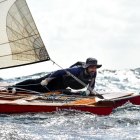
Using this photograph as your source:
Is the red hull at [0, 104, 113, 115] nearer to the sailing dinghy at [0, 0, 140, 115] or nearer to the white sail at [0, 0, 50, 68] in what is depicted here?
the sailing dinghy at [0, 0, 140, 115]

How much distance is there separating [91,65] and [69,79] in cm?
69

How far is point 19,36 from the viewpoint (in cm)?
806

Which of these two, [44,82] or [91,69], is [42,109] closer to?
[44,82]

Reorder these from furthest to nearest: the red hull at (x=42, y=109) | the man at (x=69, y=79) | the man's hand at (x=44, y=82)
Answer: the man's hand at (x=44, y=82) → the man at (x=69, y=79) → the red hull at (x=42, y=109)

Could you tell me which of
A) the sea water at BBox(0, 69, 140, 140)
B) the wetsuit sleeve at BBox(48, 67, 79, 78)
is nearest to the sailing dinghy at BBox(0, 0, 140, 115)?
the wetsuit sleeve at BBox(48, 67, 79, 78)

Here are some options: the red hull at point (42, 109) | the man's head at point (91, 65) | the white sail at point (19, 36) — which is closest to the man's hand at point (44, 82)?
the white sail at point (19, 36)

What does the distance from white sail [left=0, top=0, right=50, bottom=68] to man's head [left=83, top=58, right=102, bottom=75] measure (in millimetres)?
975

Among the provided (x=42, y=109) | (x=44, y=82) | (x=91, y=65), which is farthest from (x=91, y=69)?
(x=42, y=109)

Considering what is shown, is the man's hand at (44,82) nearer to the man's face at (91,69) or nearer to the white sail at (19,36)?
the white sail at (19,36)

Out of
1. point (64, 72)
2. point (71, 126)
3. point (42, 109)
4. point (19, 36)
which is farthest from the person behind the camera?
point (19, 36)

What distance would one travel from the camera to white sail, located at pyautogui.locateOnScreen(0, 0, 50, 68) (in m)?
8.00

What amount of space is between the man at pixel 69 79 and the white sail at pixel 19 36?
51 centimetres

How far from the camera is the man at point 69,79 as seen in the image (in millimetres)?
7660

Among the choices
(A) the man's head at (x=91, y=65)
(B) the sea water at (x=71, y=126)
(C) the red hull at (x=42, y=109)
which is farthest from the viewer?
(A) the man's head at (x=91, y=65)
